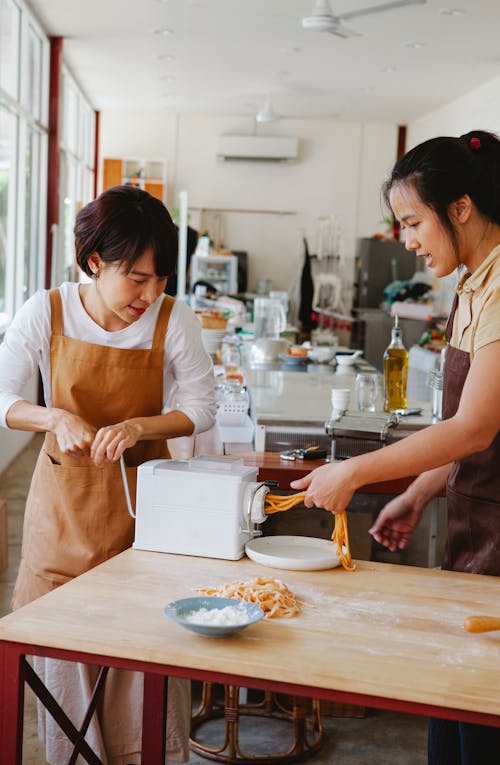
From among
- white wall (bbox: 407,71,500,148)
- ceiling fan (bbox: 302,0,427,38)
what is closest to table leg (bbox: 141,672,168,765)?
ceiling fan (bbox: 302,0,427,38)

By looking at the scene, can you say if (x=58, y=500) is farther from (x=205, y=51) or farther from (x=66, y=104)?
(x=66, y=104)

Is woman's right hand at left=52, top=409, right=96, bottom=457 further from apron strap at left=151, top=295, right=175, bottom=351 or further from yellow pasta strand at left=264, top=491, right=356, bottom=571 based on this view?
yellow pasta strand at left=264, top=491, right=356, bottom=571

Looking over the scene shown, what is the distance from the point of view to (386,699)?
1.40 m

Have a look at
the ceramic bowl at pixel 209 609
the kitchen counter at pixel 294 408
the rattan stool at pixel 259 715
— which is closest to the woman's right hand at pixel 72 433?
the ceramic bowl at pixel 209 609

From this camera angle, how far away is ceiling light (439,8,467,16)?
6969 mm

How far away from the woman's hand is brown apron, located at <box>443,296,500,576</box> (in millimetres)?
99

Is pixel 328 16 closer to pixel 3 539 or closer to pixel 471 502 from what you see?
pixel 3 539

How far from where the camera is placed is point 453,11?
7.02 m

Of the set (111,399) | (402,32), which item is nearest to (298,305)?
(402,32)

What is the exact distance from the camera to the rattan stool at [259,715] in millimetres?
2809

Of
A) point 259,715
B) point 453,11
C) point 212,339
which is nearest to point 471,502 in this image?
point 259,715

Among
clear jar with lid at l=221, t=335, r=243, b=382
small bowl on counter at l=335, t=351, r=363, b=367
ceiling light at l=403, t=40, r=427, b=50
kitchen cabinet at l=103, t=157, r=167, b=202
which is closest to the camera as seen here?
clear jar with lid at l=221, t=335, r=243, b=382

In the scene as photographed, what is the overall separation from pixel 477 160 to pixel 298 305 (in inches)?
342

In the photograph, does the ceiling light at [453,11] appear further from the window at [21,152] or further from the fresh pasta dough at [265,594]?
the fresh pasta dough at [265,594]
